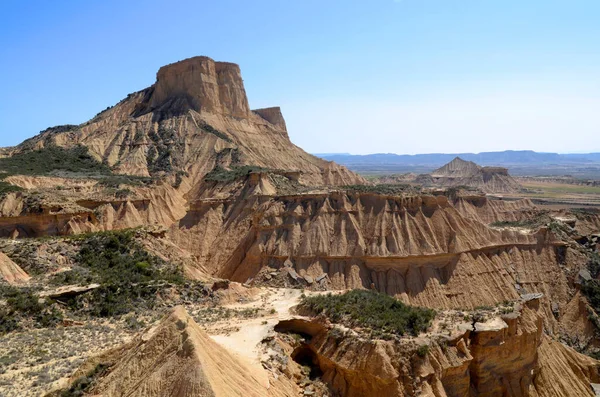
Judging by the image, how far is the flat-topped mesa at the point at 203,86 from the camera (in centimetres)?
9625

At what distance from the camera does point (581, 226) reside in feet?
250

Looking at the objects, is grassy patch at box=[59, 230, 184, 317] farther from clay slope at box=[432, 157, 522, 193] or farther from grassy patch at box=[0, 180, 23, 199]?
clay slope at box=[432, 157, 522, 193]

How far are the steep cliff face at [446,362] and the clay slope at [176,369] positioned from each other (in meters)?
4.88

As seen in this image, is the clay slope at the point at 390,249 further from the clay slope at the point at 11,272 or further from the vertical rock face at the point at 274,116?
the vertical rock face at the point at 274,116

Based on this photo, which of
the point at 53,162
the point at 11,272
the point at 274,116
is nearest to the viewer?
the point at 11,272

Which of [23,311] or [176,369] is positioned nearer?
[176,369]

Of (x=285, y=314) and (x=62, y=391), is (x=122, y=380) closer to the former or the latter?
(x=62, y=391)

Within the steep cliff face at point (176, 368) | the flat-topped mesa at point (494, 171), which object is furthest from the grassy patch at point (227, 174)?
the flat-topped mesa at point (494, 171)

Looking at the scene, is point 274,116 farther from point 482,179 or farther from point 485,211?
Result: point 482,179

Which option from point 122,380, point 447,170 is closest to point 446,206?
point 122,380

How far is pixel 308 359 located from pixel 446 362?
Answer: 7135mm

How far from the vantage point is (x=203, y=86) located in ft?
316

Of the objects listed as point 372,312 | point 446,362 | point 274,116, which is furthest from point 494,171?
→ point 446,362

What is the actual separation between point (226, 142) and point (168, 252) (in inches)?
2032
